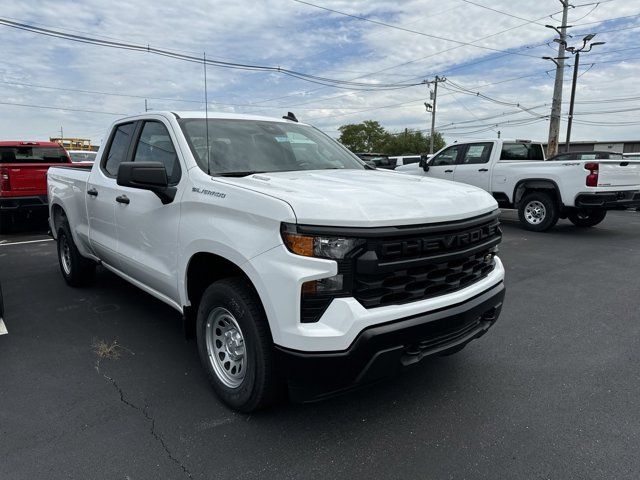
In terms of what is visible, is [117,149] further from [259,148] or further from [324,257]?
[324,257]

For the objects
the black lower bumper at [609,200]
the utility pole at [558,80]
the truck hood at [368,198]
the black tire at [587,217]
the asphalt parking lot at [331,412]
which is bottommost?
the asphalt parking lot at [331,412]

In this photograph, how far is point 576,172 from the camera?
9.09 metres

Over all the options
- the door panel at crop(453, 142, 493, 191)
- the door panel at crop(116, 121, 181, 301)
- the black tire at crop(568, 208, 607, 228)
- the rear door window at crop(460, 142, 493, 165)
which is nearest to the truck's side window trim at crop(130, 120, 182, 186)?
the door panel at crop(116, 121, 181, 301)

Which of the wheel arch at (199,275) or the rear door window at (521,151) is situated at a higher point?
the rear door window at (521,151)

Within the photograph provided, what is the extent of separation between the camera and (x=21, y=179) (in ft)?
30.3

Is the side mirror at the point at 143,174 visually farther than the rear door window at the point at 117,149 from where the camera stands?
No

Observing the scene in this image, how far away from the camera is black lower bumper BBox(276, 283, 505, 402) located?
2.29 metres

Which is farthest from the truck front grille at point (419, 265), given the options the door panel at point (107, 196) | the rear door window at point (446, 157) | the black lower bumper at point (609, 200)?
the rear door window at point (446, 157)

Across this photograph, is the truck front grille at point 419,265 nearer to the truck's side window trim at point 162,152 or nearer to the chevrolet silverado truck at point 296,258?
the chevrolet silverado truck at point 296,258

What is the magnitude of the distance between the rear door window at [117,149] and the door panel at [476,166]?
8415 mm

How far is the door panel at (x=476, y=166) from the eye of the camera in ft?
36.1

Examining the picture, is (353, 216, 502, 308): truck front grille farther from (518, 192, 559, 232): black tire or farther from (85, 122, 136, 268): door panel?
(518, 192, 559, 232): black tire

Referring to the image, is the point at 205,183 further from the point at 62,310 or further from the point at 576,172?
the point at 576,172

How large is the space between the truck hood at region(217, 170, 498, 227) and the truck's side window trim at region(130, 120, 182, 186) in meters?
0.57
